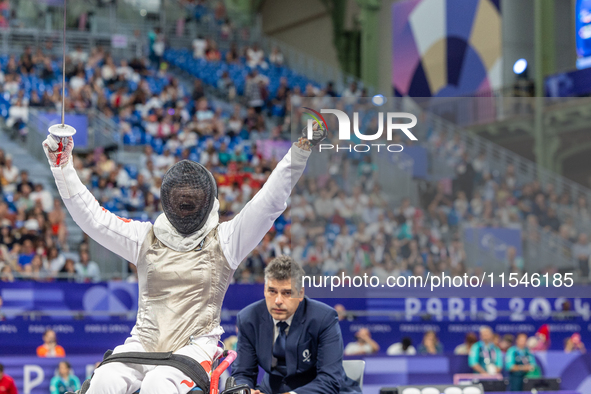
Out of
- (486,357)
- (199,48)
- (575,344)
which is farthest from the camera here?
(199,48)

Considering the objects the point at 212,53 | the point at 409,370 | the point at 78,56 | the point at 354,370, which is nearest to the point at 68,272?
the point at 409,370

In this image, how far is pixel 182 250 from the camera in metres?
3.42

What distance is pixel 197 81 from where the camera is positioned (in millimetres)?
20016

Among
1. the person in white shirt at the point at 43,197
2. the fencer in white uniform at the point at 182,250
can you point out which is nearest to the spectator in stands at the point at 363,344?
the person in white shirt at the point at 43,197

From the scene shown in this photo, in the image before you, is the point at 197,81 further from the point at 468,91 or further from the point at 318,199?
the point at 318,199

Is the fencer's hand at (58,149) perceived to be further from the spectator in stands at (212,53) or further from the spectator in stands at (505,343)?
the spectator in stands at (212,53)

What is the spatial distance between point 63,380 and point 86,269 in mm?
2730

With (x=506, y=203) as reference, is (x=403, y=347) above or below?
below

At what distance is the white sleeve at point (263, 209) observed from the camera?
335 cm

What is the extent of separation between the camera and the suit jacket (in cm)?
440

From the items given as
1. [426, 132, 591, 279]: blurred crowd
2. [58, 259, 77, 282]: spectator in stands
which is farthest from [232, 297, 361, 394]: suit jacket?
[58, 259, 77, 282]: spectator in stands

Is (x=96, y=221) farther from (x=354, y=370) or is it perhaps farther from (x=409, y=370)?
(x=409, y=370)

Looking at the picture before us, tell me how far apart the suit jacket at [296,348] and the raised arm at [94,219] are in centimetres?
121

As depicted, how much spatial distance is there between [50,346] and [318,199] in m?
3.99
